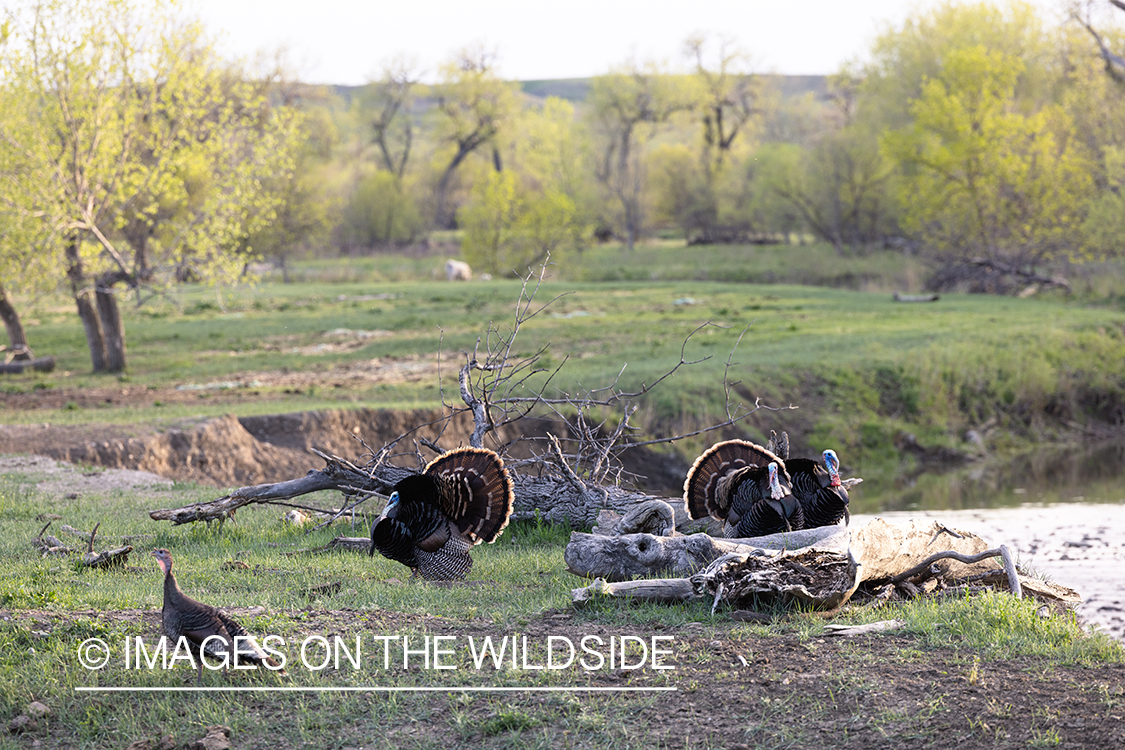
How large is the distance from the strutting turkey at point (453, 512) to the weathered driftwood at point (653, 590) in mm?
1123

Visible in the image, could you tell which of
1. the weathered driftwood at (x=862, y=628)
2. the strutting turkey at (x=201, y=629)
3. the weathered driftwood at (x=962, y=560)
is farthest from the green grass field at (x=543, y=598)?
the weathered driftwood at (x=962, y=560)

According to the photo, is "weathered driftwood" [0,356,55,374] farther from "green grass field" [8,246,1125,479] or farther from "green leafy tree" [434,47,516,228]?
"green leafy tree" [434,47,516,228]

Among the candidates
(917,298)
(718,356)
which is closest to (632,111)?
(917,298)

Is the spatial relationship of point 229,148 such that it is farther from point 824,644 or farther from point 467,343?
point 824,644

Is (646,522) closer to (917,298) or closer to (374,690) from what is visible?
(374,690)

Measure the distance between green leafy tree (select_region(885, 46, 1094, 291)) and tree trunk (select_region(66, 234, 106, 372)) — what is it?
30.6 meters

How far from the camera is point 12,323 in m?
21.9

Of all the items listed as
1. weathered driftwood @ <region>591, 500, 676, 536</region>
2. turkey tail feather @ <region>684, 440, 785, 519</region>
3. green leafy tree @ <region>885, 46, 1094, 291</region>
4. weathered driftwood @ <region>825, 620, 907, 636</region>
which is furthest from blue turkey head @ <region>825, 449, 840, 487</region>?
green leafy tree @ <region>885, 46, 1094, 291</region>

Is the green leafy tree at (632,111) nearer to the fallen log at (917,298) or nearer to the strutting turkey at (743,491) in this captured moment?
the fallen log at (917,298)

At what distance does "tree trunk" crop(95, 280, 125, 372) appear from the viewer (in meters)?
21.3

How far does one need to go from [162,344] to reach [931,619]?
75.2 feet

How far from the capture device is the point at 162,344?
25188 millimetres

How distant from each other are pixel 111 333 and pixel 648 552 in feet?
58.3

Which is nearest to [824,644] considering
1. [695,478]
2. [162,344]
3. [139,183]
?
[695,478]
